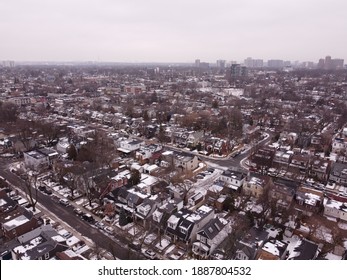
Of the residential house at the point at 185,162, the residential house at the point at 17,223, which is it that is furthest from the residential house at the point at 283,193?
the residential house at the point at 17,223

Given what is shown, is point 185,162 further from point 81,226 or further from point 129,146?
point 81,226

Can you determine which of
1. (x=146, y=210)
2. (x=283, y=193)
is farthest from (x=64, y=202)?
(x=283, y=193)

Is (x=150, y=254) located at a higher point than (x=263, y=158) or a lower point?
lower

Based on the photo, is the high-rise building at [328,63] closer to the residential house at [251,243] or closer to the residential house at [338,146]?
the residential house at [338,146]

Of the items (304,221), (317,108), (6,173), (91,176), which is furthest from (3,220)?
(317,108)

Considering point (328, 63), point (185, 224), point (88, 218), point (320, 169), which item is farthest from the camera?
point (328, 63)

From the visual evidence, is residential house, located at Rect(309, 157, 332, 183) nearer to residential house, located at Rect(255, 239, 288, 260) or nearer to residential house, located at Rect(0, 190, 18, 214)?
residential house, located at Rect(255, 239, 288, 260)

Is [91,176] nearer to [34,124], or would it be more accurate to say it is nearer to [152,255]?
[152,255]
